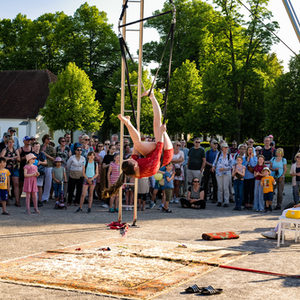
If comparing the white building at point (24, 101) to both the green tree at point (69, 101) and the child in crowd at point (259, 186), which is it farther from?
the child in crowd at point (259, 186)

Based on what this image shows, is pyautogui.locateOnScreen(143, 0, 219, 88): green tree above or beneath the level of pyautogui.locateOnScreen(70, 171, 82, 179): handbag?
above

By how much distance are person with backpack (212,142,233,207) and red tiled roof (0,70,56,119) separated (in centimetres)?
2878

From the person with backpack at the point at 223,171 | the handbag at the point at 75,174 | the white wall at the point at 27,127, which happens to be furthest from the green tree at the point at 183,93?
the handbag at the point at 75,174

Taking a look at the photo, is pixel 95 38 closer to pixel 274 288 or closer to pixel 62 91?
pixel 62 91

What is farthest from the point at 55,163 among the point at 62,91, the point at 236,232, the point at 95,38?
the point at 95,38

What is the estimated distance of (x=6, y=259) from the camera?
301 inches

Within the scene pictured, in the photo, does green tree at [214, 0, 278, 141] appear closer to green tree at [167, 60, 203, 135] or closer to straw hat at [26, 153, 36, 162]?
green tree at [167, 60, 203, 135]

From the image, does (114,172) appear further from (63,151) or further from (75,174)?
(63,151)

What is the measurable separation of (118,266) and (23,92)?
38583 mm

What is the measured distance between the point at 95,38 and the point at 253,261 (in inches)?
1631

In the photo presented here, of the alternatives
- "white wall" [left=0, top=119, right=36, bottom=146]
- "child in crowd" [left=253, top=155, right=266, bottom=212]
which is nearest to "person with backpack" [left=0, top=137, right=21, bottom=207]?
"child in crowd" [left=253, top=155, right=266, bottom=212]

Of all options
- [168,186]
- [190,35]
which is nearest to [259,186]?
[168,186]

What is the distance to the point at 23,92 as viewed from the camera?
4356cm

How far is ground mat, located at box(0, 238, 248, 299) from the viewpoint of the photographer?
20.2ft
